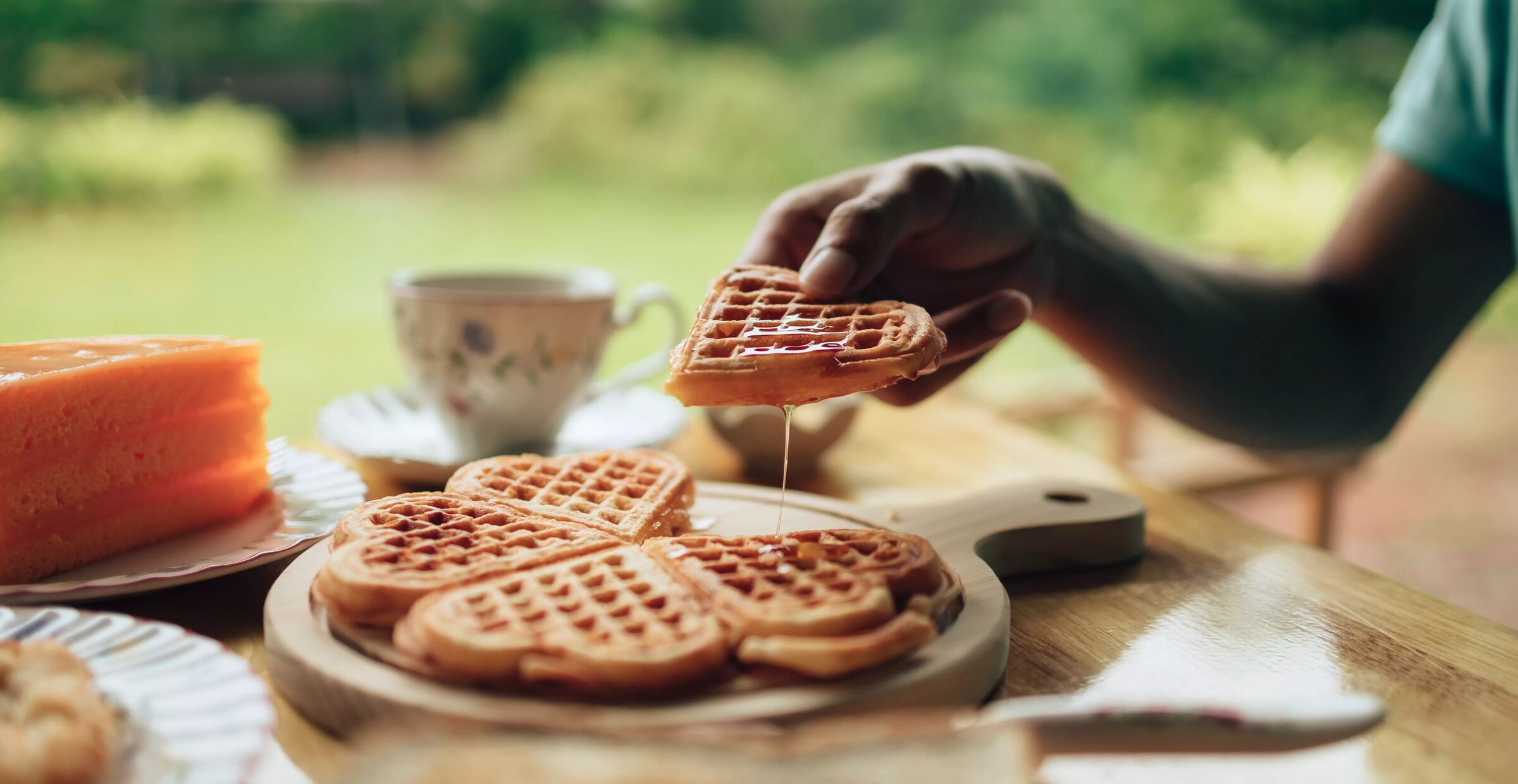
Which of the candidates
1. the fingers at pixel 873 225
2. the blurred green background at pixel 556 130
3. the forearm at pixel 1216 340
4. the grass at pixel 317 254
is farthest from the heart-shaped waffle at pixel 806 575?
the blurred green background at pixel 556 130

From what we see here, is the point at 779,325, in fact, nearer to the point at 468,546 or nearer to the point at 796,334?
the point at 796,334

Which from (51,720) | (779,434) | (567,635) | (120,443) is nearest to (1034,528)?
(779,434)

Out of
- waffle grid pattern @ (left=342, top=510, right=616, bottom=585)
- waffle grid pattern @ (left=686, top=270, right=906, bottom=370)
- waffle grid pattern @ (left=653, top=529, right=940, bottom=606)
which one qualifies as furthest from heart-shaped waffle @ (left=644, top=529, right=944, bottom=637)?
waffle grid pattern @ (left=686, top=270, right=906, bottom=370)

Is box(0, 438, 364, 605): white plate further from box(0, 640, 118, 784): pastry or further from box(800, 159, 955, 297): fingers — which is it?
box(800, 159, 955, 297): fingers

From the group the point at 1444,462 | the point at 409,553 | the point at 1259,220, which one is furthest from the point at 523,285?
the point at 1444,462

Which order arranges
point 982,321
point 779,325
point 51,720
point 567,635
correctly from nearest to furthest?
point 51,720 → point 567,635 → point 779,325 → point 982,321
